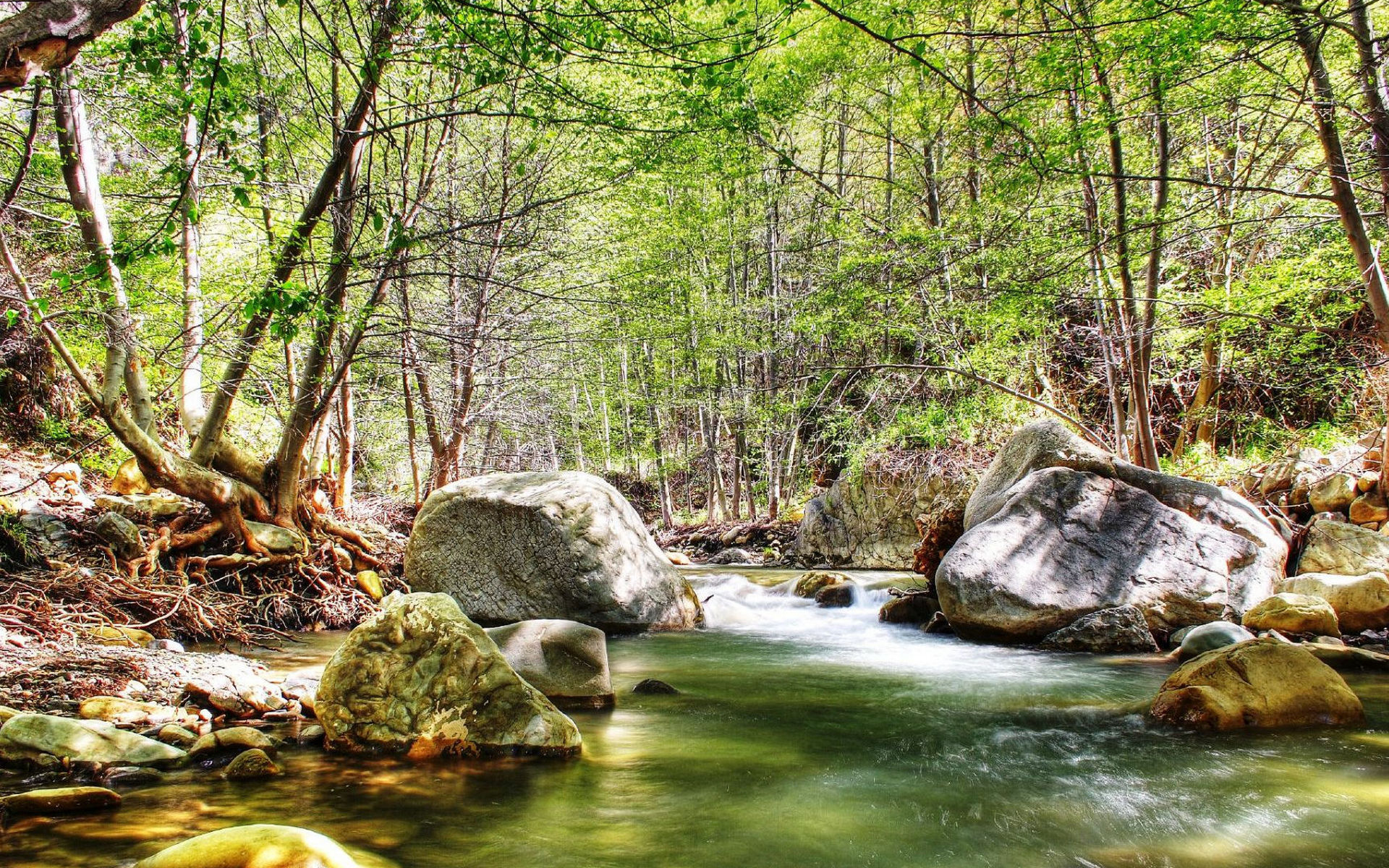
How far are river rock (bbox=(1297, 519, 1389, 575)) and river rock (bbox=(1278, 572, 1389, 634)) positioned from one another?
39 cm

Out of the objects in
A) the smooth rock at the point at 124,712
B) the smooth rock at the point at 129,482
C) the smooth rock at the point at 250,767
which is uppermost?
the smooth rock at the point at 129,482

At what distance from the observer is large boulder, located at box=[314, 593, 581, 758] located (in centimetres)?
355

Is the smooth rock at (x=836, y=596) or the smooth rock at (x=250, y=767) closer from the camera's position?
the smooth rock at (x=250, y=767)

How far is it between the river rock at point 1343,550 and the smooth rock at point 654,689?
20.1 ft

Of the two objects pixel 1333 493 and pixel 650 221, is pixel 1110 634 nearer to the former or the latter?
pixel 1333 493

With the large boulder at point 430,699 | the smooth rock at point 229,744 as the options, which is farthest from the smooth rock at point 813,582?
the smooth rock at point 229,744

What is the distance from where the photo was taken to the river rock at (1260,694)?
3.89 metres

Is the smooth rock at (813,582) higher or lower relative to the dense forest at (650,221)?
lower

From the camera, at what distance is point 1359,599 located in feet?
19.2

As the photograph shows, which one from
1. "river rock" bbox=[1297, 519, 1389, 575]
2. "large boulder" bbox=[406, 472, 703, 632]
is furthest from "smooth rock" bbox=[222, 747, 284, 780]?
"river rock" bbox=[1297, 519, 1389, 575]

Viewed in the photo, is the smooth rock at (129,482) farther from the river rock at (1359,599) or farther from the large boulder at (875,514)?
the river rock at (1359,599)

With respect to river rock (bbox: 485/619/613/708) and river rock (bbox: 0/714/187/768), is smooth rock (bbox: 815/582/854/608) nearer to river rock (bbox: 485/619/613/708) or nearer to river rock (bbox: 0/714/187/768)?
river rock (bbox: 485/619/613/708)

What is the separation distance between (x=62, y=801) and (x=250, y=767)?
65 cm

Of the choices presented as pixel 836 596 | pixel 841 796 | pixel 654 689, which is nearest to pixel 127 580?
pixel 654 689
